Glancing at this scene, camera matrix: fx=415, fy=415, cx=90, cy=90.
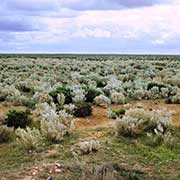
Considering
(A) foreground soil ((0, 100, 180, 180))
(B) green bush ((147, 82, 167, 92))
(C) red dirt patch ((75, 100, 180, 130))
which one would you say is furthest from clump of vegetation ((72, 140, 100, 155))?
(B) green bush ((147, 82, 167, 92))

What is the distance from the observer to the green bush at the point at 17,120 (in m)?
10.4

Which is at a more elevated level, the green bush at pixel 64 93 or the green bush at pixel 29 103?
the green bush at pixel 64 93

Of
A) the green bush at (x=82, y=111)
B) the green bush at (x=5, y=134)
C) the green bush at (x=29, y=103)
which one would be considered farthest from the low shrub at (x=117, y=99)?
the green bush at (x=5, y=134)

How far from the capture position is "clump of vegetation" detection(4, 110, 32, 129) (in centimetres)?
1036

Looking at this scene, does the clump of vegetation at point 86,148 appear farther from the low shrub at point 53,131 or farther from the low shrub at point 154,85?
the low shrub at point 154,85

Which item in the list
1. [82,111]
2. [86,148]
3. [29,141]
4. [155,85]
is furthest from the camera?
[155,85]

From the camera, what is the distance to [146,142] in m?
9.02

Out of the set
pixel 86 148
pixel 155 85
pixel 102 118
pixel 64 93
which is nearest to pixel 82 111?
pixel 102 118

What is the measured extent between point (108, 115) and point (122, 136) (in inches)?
111

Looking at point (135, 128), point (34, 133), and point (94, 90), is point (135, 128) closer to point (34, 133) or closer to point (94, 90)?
point (34, 133)

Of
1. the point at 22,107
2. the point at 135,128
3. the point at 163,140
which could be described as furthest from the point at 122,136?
the point at 22,107

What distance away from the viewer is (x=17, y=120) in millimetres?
10445

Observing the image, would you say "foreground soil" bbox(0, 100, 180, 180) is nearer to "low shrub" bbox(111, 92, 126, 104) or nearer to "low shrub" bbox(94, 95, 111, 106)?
"low shrub" bbox(94, 95, 111, 106)

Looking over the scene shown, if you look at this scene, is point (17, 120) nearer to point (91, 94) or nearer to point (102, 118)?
point (102, 118)
